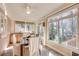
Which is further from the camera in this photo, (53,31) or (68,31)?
(53,31)

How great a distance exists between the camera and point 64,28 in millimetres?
1869

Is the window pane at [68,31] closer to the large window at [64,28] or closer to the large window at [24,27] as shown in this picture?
the large window at [64,28]

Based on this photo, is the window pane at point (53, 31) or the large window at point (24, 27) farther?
the window pane at point (53, 31)

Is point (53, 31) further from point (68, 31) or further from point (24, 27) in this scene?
point (24, 27)

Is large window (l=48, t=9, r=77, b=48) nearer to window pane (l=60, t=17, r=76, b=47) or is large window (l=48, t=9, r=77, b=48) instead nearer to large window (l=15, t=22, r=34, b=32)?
window pane (l=60, t=17, r=76, b=47)

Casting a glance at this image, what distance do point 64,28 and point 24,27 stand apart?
2.28 ft

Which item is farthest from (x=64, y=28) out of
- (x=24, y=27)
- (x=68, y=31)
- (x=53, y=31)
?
(x=24, y=27)

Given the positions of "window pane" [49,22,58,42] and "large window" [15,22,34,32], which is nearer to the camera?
"large window" [15,22,34,32]

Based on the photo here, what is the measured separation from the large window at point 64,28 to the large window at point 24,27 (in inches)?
14.2

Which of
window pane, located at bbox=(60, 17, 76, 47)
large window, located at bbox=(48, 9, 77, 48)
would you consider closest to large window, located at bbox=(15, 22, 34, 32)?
large window, located at bbox=(48, 9, 77, 48)

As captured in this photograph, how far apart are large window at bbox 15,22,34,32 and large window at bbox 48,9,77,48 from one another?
0.36m

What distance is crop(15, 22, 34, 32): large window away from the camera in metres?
1.82

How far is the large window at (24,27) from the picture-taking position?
71.6 inches

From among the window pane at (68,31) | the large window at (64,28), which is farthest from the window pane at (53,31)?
the window pane at (68,31)
